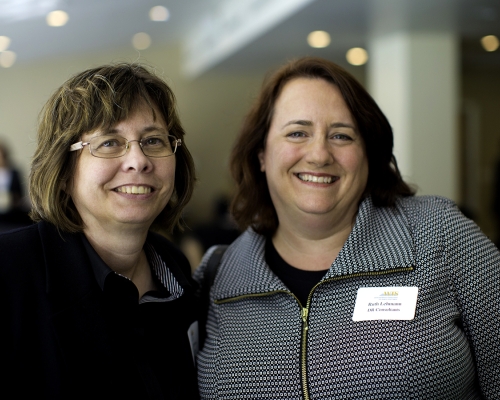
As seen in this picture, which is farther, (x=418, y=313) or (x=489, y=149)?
(x=489, y=149)

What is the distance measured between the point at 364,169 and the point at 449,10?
4.15 metres

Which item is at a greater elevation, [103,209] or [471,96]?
[471,96]

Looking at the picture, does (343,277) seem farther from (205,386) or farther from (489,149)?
(489,149)

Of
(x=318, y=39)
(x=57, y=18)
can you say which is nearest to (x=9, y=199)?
(x=57, y=18)

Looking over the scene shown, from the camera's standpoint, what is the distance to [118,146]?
1.53 m

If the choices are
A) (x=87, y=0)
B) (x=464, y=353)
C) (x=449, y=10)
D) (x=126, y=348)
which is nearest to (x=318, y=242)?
(x=464, y=353)

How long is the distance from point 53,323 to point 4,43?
831cm

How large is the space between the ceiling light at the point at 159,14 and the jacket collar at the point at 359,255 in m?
6.57

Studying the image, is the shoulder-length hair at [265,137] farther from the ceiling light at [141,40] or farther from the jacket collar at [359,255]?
the ceiling light at [141,40]

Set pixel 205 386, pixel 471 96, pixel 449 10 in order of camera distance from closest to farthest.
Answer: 1. pixel 205 386
2. pixel 449 10
3. pixel 471 96

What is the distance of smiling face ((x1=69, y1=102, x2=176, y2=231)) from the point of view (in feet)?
4.97

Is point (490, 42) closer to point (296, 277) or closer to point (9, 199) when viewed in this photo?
point (9, 199)

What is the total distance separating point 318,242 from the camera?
1.92 metres

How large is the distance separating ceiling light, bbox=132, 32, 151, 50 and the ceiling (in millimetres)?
128
